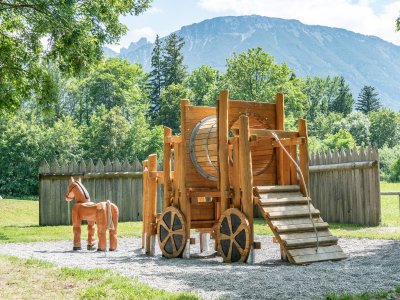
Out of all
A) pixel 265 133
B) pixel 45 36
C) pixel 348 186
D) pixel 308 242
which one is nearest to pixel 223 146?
pixel 265 133

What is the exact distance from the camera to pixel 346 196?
52.9ft

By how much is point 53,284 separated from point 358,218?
10662 mm

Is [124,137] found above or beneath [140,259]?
above

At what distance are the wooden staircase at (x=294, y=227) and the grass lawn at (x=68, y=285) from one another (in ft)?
9.58

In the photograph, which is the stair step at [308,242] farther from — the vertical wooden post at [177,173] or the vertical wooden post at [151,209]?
the vertical wooden post at [151,209]

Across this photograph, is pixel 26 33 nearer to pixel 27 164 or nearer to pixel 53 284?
pixel 53 284

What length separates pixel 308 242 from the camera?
921 cm

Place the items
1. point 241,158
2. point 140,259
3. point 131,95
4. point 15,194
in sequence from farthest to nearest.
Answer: point 131,95, point 15,194, point 140,259, point 241,158

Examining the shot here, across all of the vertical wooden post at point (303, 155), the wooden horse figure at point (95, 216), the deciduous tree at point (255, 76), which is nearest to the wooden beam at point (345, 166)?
the vertical wooden post at point (303, 155)

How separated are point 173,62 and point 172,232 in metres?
59.4

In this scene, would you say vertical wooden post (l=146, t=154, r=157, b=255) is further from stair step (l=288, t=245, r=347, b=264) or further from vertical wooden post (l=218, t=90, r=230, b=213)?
stair step (l=288, t=245, r=347, b=264)

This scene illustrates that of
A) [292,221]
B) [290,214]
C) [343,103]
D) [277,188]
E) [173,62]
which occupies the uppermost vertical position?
[173,62]

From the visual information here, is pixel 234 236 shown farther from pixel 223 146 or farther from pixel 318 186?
pixel 318 186

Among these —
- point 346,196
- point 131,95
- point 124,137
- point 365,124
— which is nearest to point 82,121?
point 131,95
